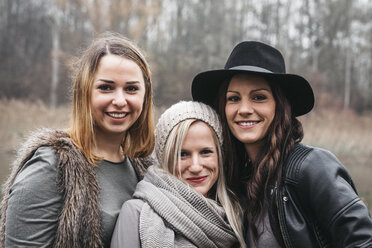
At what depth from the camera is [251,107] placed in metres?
2.71

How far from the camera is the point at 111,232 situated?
242cm

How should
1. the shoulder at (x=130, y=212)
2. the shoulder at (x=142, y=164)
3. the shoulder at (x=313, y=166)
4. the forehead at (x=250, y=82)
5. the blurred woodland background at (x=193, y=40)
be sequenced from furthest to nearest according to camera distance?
the blurred woodland background at (x=193, y=40) → the shoulder at (x=142, y=164) → the forehead at (x=250, y=82) → the shoulder at (x=130, y=212) → the shoulder at (x=313, y=166)

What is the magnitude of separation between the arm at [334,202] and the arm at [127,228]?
1.02 metres

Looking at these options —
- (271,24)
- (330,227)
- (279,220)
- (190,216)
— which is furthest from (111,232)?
(271,24)

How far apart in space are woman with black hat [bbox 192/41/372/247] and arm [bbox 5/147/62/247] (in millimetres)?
1273

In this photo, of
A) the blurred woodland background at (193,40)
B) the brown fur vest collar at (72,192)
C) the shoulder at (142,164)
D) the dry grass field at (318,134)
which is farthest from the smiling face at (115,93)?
the blurred woodland background at (193,40)

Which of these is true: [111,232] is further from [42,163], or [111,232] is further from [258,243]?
[258,243]

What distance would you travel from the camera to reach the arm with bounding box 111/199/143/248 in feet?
7.60

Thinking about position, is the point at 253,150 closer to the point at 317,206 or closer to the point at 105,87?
the point at 317,206

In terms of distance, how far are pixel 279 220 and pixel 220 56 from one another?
68.9 ft

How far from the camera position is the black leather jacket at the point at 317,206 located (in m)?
2.13

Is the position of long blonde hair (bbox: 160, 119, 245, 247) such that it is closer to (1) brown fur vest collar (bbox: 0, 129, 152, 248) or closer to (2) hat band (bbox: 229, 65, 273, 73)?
(2) hat band (bbox: 229, 65, 273, 73)

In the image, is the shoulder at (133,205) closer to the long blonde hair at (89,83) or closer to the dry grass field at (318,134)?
the long blonde hair at (89,83)

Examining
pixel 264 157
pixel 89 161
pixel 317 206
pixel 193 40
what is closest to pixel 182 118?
pixel 264 157
